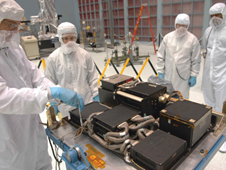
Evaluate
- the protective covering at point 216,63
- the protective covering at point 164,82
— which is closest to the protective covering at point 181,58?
the protective covering at point 216,63

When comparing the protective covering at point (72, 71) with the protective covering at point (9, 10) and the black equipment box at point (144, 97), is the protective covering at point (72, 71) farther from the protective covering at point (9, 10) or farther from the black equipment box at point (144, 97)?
the protective covering at point (9, 10)

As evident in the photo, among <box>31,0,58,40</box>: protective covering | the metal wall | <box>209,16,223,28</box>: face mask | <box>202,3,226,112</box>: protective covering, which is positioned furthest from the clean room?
the metal wall

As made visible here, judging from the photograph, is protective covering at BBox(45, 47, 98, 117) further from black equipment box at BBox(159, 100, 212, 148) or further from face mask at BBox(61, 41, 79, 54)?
black equipment box at BBox(159, 100, 212, 148)

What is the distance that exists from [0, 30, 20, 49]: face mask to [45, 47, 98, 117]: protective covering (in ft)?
2.24

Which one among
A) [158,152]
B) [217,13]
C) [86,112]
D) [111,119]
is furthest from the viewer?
[217,13]

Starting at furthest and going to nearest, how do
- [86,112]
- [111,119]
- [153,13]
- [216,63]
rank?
[153,13] < [216,63] < [86,112] < [111,119]

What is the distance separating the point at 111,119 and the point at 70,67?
0.96 m

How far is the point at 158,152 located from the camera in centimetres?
88

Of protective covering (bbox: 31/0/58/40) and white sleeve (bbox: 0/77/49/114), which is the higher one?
protective covering (bbox: 31/0/58/40)

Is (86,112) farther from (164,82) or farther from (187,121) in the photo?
(164,82)

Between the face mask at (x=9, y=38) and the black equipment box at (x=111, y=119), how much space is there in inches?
27.6

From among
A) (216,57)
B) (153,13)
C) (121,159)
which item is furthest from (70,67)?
(153,13)

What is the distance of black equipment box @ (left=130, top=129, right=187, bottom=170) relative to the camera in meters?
0.84

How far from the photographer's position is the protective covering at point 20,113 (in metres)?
1.01
